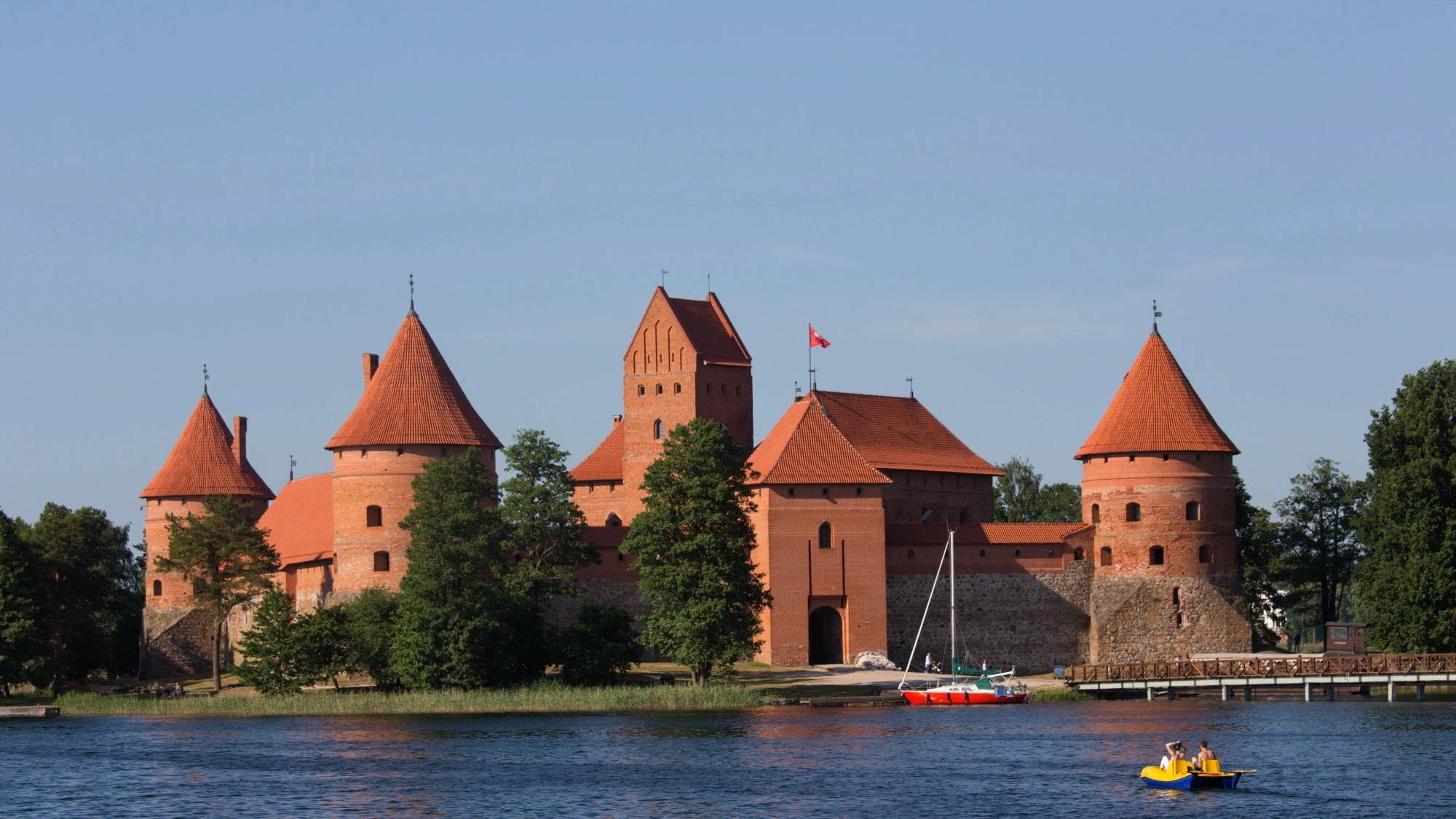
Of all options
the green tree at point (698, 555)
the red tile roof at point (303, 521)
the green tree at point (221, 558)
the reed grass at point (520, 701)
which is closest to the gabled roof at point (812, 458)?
the green tree at point (698, 555)

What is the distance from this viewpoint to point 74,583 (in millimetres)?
53312

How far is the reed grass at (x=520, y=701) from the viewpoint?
1674 inches

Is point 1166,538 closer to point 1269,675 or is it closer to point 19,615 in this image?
point 1269,675

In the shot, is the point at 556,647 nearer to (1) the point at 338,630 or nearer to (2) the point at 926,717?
(1) the point at 338,630

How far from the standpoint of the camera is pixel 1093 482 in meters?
51.8

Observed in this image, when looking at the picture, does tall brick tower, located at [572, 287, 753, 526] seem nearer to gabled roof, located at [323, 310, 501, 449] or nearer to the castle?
the castle

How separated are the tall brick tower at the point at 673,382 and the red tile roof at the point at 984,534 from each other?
5.75 metres

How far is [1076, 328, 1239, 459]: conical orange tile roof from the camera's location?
165ft

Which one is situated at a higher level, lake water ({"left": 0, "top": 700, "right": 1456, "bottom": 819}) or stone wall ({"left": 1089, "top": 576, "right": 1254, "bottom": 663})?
stone wall ({"left": 1089, "top": 576, "right": 1254, "bottom": 663})

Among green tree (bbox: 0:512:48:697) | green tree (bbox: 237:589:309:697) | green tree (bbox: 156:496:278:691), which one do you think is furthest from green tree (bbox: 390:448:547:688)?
green tree (bbox: 0:512:48:697)

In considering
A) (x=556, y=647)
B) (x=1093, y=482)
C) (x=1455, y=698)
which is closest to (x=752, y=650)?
(x=556, y=647)

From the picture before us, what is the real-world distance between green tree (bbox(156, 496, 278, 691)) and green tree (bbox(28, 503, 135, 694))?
2525 millimetres

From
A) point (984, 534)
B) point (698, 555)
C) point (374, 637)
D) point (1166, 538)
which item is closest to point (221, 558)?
point (374, 637)

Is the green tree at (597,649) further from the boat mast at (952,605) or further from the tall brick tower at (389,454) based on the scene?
the boat mast at (952,605)
